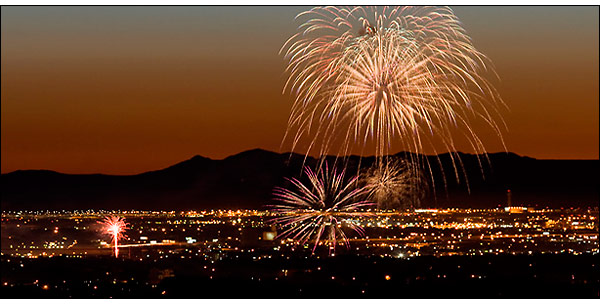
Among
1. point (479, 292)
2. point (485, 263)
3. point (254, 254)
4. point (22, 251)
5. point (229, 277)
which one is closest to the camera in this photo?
point (479, 292)

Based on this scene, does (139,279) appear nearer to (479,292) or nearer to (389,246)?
(479,292)

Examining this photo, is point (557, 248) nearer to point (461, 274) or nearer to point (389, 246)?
point (389, 246)

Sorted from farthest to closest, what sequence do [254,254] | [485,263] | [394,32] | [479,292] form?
[254,254] < [485,263] < [479,292] < [394,32]

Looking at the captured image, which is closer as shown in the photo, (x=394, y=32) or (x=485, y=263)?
(x=394, y=32)

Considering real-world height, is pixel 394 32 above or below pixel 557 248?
above

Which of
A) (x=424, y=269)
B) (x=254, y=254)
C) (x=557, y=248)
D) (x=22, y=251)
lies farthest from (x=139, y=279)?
(x=557, y=248)

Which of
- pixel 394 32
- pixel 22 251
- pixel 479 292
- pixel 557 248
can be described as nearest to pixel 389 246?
pixel 557 248
